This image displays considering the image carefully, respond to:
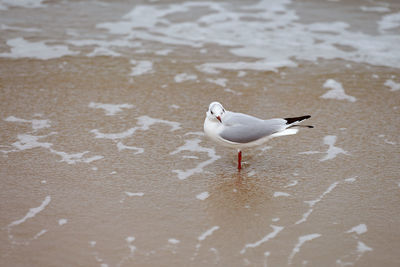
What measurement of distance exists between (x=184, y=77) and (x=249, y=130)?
93.6 inches

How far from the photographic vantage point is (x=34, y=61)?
23.8ft

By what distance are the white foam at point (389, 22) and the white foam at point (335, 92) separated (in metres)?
2.47

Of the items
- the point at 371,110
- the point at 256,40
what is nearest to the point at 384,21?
the point at 256,40

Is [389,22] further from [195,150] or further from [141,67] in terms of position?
[195,150]

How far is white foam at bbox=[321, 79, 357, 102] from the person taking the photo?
643 cm

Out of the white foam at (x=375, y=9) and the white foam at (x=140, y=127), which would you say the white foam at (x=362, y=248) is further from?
the white foam at (x=375, y=9)

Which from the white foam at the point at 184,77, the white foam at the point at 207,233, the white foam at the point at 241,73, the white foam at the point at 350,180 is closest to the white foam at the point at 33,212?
the white foam at the point at 207,233

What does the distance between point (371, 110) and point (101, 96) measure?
2953 millimetres

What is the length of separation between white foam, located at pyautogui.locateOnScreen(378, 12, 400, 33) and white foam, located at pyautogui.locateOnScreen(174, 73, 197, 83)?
3.50 meters

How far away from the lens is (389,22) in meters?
9.17

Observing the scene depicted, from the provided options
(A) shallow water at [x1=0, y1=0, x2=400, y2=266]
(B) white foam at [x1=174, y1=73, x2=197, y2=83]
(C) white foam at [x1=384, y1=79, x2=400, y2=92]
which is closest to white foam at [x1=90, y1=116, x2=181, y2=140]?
(A) shallow water at [x1=0, y1=0, x2=400, y2=266]

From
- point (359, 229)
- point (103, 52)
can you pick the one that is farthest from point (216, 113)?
point (103, 52)

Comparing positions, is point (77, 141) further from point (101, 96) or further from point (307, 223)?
point (307, 223)

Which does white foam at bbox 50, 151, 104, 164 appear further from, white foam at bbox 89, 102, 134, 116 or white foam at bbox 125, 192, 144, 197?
white foam at bbox 89, 102, 134, 116
